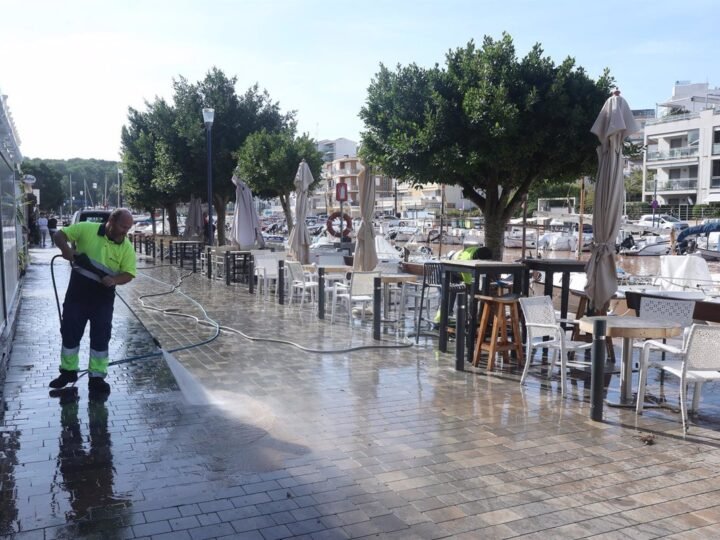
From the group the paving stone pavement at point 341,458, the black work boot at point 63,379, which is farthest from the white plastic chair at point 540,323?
the black work boot at point 63,379

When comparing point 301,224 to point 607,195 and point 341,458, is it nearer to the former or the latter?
point 607,195

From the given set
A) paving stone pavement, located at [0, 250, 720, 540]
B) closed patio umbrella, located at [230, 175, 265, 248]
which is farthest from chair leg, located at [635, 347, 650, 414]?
closed patio umbrella, located at [230, 175, 265, 248]

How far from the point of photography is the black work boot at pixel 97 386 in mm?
6483

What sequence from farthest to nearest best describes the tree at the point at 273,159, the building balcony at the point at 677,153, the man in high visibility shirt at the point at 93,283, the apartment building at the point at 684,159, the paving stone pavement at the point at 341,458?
the building balcony at the point at 677,153, the apartment building at the point at 684,159, the tree at the point at 273,159, the man in high visibility shirt at the point at 93,283, the paving stone pavement at the point at 341,458

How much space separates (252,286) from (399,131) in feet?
19.2

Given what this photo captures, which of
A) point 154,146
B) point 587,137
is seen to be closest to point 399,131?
point 587,137

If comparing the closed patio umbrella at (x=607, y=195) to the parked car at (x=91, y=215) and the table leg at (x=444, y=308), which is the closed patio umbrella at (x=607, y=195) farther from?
the parked car at (x=91, y=215)

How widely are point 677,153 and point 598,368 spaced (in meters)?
60.8

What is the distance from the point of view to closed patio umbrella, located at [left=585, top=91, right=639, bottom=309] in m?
7.28

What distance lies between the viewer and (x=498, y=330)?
7.65 m

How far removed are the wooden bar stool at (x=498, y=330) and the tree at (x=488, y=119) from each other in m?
3.29

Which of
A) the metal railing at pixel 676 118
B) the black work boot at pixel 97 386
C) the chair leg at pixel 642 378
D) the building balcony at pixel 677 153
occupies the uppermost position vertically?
the metal railing at pixel 676 118

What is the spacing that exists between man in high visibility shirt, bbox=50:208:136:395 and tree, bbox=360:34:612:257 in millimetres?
5578

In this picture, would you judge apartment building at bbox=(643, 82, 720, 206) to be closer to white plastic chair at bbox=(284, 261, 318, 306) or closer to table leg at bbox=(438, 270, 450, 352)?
white plastic chair at bbox=(284, 261, 318, 306)
